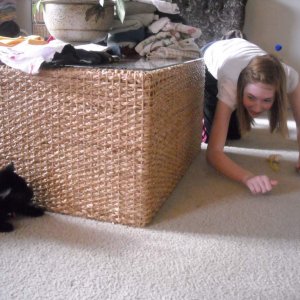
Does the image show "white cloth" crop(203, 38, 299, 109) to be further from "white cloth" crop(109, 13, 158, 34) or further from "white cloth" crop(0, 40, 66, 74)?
"white cloth" crop(0, 40, 66, 74)

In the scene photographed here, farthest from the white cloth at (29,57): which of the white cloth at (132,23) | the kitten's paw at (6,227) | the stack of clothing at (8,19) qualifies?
the stack of clothing at (8,19)

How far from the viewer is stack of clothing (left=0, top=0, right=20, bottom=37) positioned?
6.30 feet

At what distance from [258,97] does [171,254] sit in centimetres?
61

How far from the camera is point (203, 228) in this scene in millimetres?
854

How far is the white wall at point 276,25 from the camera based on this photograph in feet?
7.30

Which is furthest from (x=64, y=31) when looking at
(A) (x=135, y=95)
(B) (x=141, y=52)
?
(A) (x=135, y=95)

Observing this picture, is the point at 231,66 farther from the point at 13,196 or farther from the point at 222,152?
the point at 13,196

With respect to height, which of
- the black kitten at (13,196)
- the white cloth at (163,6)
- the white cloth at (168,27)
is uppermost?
the white cloth at (163,6)

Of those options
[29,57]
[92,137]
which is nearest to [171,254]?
[92,137]

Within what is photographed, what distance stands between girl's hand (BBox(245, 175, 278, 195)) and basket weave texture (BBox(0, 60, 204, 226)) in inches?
10.6

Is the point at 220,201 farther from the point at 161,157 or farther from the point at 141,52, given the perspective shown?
the point at 141,52

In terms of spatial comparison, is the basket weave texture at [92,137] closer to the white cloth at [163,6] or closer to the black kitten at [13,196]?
the black kitten at [13,196]

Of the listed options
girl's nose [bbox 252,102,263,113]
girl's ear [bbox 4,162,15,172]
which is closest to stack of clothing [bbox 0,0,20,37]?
girl's ear [bbox 4,162,15,172]

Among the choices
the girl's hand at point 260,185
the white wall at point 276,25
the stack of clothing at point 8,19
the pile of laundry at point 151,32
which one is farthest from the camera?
the white wall at point 276,25
